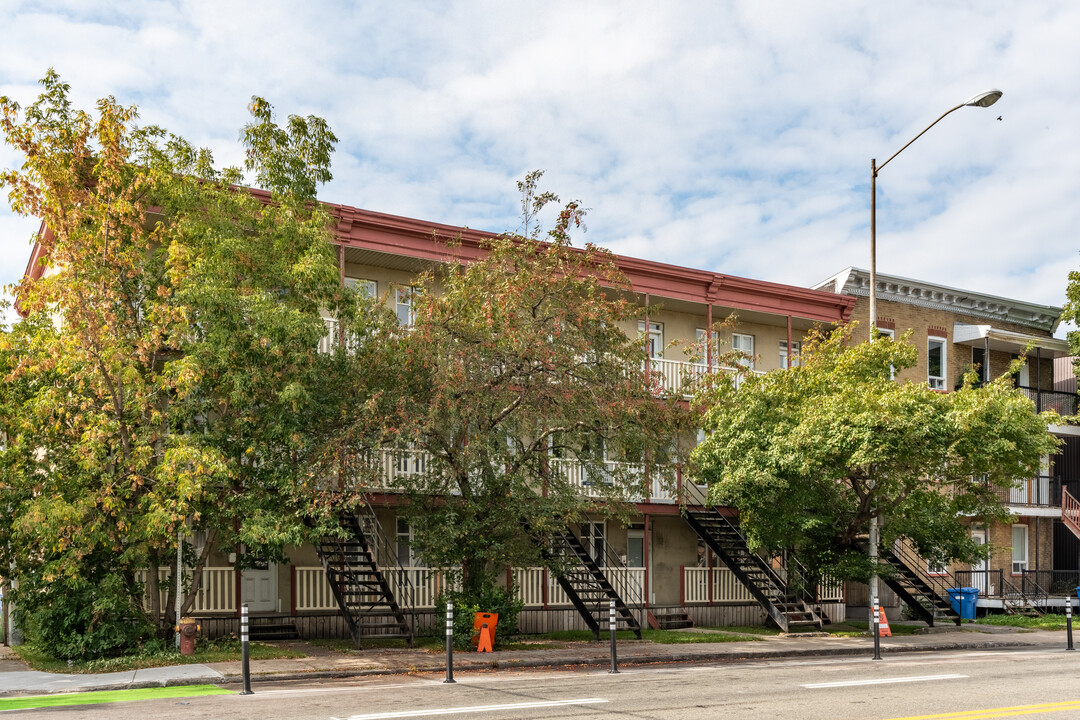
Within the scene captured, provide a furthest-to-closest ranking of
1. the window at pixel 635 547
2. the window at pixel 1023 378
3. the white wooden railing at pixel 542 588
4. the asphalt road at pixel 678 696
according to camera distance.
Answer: the window at pixel 1023 378
the window at pixel 635 547
the white wooden railing at pixel 542 588
the asphalt road at pixel 678 696

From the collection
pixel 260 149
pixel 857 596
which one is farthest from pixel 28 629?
pixel 857 596

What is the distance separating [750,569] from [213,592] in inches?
531

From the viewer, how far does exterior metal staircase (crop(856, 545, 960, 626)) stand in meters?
26.3

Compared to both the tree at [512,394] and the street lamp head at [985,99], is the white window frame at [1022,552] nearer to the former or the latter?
the street lamp head at [985,99]

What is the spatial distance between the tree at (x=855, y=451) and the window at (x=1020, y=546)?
11637mm

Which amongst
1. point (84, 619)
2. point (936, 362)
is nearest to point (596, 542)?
point (84, 619)

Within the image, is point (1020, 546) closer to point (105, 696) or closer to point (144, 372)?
point (144, 372)

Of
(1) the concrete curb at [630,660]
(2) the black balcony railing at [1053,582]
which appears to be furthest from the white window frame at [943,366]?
(1) the concrete curb at [630,660]

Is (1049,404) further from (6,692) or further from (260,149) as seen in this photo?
(6,692)

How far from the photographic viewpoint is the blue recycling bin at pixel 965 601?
28266mm

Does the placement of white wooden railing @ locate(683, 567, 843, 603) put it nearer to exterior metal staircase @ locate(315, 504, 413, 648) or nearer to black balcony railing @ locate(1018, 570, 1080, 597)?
exterior metal staircase @ locate(315, 504, 413, 648)

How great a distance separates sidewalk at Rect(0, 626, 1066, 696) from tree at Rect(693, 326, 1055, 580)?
7.02ft

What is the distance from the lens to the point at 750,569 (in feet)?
87.2

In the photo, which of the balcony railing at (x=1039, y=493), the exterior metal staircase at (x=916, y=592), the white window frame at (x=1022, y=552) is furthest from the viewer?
the white window frame at (x=1022, y=552)
